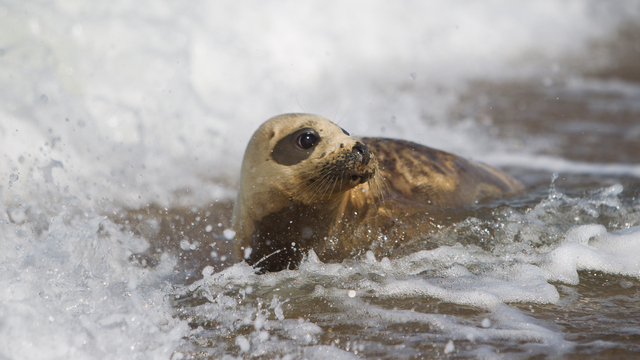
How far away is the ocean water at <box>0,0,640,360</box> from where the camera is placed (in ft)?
7.39

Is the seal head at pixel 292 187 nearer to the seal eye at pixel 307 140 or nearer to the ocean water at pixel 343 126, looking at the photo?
the seal eye at pixel 307 140

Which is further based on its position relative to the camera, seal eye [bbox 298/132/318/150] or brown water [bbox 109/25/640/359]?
seal eye [bbox 298/132/318/150]

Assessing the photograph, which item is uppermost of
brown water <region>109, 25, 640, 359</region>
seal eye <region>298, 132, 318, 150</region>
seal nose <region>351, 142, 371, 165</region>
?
seal eye <region>298, 132, 318, 150</region>

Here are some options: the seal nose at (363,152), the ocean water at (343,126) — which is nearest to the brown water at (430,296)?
the ocean water at (343,126)

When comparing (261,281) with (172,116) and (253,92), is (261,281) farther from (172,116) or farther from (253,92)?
(253,92)

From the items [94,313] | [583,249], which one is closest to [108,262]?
Answer: [94,313]

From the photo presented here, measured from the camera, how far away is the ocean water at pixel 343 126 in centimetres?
225

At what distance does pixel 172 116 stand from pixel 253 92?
4.89 ft

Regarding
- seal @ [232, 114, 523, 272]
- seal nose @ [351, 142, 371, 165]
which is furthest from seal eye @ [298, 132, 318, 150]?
seal nose @ [351, 142, 371, 165]

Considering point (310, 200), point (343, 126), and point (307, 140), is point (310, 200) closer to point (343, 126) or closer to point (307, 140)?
point (307, 140)

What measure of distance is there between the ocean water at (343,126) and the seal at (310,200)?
0.15 m

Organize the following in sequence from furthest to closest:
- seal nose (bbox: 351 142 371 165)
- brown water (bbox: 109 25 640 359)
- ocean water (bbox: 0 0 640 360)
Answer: seal nose (bbox: 351 142 371 165) < ocean water (bbox: 0 0 640 360) < brown water (bbox: 109 25 640 359)

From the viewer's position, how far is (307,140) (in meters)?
2.97

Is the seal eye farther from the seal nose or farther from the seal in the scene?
the seal nose
